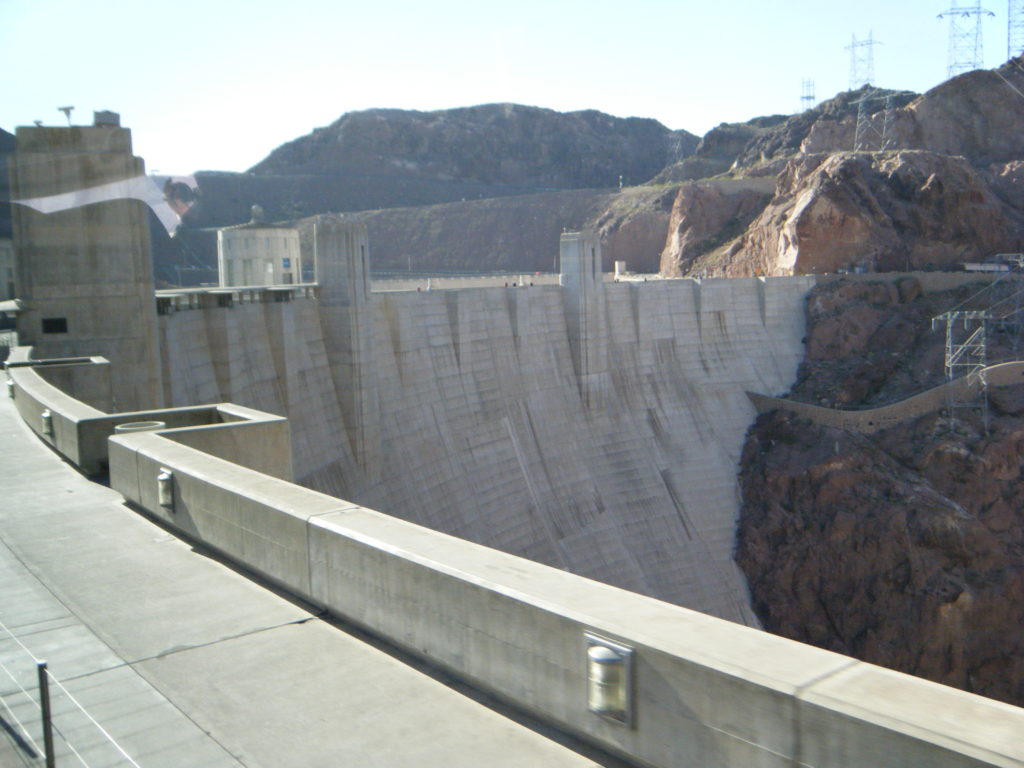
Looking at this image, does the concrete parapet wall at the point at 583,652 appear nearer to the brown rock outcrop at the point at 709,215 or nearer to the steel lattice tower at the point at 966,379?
the steel lattice tower at the point at 966,379

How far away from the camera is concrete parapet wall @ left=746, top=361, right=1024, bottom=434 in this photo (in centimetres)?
3238

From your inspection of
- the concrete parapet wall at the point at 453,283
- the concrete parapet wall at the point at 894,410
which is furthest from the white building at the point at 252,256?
the concrete parapet wall at the point at 894,410

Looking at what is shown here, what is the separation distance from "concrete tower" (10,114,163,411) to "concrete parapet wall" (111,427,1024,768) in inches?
327

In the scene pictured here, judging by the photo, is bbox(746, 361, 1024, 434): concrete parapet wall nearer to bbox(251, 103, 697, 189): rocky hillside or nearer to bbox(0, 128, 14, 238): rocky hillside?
bbox(0, 128, 14, 238): rocky hillside

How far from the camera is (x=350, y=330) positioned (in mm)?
18984

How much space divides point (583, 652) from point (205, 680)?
2079 millimetres

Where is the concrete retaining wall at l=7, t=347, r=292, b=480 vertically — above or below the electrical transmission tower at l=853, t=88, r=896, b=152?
below

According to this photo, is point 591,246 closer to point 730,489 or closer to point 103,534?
point 730,489

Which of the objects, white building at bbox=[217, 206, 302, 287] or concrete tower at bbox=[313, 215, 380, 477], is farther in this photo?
white building at bbox=[217, 206, 302, 287]

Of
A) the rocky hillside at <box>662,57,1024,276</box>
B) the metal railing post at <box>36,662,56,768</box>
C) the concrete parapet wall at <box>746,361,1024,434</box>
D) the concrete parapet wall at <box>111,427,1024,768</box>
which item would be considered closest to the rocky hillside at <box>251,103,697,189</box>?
the rocky hillside at <box>662,57,1024,276</box>

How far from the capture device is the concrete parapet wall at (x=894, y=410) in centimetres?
3238

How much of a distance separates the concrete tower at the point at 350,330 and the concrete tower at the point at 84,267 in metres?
4.99

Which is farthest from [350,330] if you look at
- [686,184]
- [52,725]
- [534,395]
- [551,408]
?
[686,184]

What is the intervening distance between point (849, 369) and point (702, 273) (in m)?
13.4
